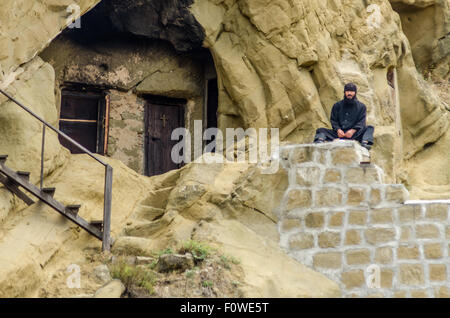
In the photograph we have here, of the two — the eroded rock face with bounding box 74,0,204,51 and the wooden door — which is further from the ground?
the eroded rock face with bounding box 74,0,204,51

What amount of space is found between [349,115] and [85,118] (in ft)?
18.3

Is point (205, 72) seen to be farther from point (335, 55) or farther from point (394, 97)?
point (394, 97)

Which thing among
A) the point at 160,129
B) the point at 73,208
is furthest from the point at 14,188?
the point at 160,129

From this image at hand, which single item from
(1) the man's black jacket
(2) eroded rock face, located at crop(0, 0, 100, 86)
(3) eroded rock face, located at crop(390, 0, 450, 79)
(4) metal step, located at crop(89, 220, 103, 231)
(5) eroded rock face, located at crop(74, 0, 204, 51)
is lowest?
(4) metal step, located at crop(89, 220, 103, 231)

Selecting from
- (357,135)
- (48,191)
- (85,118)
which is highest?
(85,118)

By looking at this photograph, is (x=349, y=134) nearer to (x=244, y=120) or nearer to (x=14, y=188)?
(x=244, y=120)

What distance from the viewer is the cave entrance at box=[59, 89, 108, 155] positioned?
472 inches

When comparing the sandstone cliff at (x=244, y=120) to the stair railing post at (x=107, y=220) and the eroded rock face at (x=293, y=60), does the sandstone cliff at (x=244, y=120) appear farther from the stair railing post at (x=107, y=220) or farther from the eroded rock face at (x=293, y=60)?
the stair railing post at (x=107, y=220)

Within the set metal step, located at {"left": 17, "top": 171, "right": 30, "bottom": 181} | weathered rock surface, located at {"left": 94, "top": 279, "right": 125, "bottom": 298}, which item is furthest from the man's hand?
metal step, located at {"left": 17, "top": 171, "right": 30, "bottom": 181}

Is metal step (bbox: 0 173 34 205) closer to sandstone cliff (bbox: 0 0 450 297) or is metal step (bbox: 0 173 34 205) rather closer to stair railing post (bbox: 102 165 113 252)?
sandstone cliff (bbox: 0 0 450 297)

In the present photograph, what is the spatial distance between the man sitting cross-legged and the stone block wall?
0.40 m

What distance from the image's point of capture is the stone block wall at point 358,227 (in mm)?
7527

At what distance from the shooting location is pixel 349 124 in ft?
29.0
